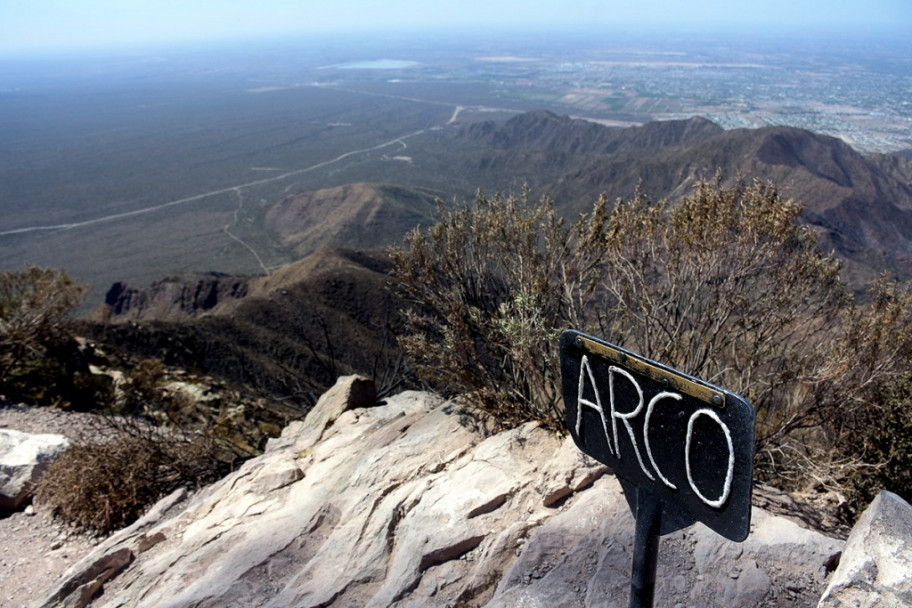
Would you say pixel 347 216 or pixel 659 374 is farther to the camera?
pixel 347 216

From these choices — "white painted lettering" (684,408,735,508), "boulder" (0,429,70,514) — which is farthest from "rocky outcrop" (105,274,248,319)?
"white painted lettering" (684,408,735,508)

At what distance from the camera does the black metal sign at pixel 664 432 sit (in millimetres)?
1592

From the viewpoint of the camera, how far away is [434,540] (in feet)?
14.8

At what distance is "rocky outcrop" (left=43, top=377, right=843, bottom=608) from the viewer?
3699mm

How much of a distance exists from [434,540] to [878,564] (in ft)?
9.45

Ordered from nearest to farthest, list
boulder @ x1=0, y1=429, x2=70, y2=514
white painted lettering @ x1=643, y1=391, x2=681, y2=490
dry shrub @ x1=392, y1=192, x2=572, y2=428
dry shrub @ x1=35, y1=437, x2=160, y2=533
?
white painted lettering @ x1=643, y1=391, x2=681, y2=490 → dry shrub @ x1=392, y1=192, x2=572, y2=428 → dry shrub @ x1=35, y1=437, x2=160, y2=533 → boulder @ x1=0, y1=429, x2=70, y2=514

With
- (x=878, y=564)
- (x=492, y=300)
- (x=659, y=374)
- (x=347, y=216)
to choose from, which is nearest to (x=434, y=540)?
(x=878, y=564)

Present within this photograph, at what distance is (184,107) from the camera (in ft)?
553

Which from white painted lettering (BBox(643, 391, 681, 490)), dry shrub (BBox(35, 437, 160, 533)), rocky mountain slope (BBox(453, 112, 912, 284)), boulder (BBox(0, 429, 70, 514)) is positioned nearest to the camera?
white painted lettering (BBox(643, 391, 681, 490))

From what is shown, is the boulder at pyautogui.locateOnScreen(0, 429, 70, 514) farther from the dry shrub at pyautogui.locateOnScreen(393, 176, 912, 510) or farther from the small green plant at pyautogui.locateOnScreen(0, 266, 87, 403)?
the dry shrub at pyautogui.locateOnScreen(393, 176, 912, 510)

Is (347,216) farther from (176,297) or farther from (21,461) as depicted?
(21,461)

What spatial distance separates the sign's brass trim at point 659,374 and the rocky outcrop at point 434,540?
2303 mm

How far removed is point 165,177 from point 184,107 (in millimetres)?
80245

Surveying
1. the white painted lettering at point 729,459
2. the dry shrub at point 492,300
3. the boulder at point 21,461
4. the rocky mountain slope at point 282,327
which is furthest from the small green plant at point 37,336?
the white painted lettering at point 729,459
